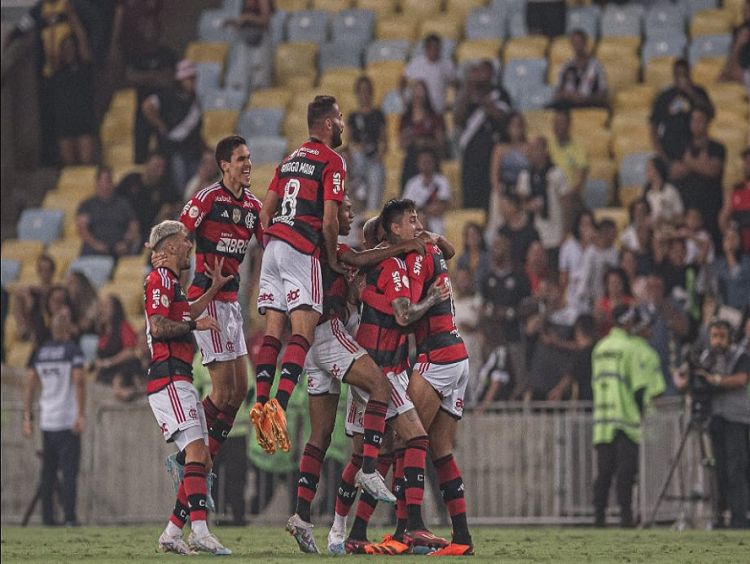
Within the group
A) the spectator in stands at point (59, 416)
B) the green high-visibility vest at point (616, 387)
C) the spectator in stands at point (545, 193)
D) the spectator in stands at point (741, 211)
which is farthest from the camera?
the spectator in stands at point (545, 193)

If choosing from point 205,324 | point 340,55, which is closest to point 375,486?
point 205,324

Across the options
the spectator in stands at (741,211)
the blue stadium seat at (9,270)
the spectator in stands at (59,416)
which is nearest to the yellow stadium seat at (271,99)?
the blue stadium seat at (9,270)

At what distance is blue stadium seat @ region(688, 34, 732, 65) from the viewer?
22.6 metres

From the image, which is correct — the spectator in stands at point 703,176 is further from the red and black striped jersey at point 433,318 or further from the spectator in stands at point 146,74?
the red and black striped jersey at point 433,318

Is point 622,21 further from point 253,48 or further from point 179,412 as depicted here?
point 179,412

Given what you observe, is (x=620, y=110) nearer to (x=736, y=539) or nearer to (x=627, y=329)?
(x=627, y=329)

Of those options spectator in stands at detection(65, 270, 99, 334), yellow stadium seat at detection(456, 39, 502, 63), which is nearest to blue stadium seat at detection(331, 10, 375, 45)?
yellow stadium seat at detection(456, 39, 502, 63)

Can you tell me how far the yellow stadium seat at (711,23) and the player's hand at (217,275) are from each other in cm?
1267

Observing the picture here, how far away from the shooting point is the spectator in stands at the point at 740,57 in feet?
70.3

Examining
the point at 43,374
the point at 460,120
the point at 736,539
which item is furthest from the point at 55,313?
the point at 736,539

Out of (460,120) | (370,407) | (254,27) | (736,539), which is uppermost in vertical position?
(254,27)

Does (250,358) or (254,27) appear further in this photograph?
(254,27)

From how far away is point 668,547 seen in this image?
12008mm

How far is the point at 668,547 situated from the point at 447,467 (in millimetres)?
2059
